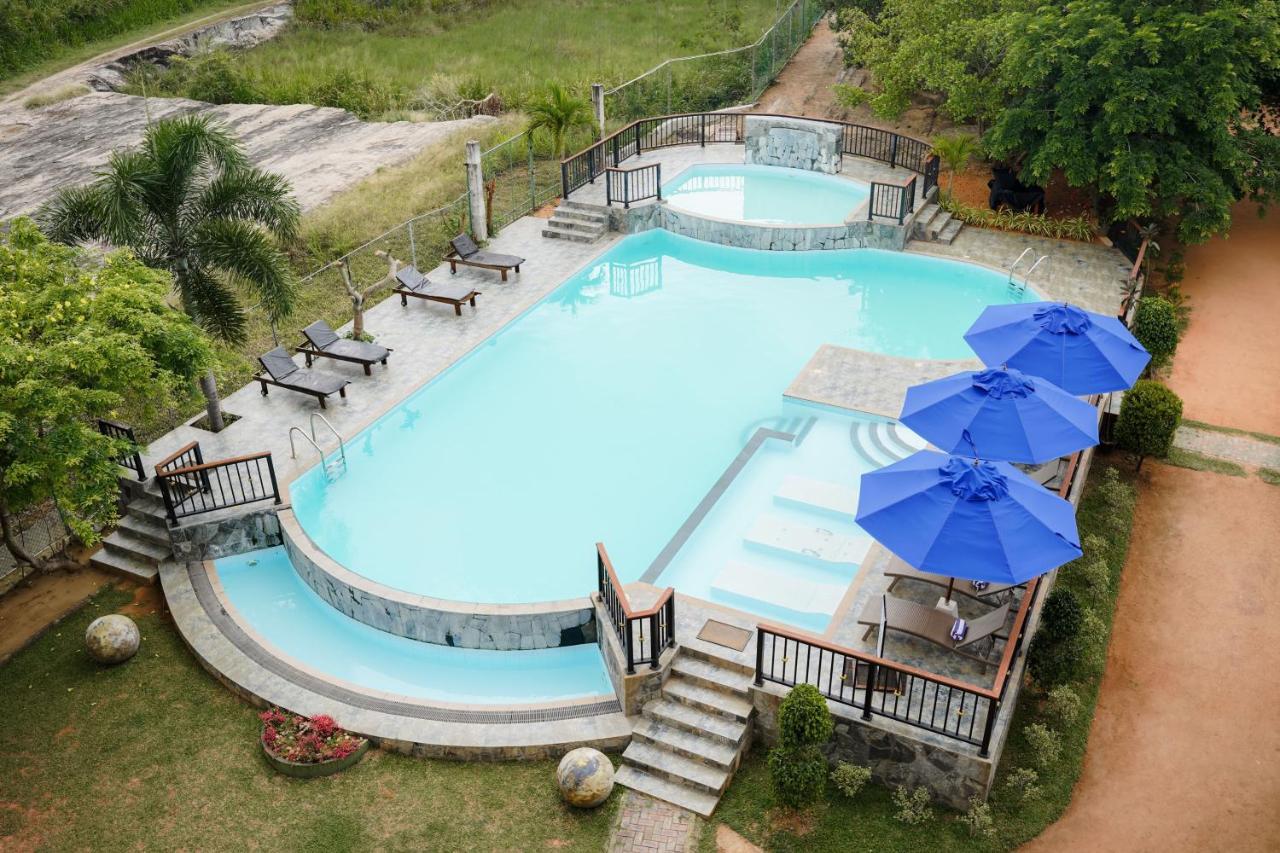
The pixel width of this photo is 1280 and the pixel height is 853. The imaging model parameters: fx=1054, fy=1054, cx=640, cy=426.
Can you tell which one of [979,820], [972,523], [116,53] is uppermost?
[116,53]

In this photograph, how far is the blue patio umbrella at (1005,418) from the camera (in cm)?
1237

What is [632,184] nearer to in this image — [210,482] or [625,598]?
[210,482]

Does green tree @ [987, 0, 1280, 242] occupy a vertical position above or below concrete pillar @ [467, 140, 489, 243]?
above

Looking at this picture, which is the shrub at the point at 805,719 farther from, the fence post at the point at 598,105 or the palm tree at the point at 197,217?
the fence post at the point at 598,105

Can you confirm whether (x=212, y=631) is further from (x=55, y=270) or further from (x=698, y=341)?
(x=698, y=341)

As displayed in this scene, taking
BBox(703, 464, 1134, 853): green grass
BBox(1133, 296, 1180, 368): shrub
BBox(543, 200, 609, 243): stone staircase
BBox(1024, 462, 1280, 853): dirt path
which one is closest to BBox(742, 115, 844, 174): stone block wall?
BBox(543, 200, 609, 243): stone staircase

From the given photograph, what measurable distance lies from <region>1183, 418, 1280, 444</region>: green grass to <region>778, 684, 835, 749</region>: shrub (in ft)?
33.4

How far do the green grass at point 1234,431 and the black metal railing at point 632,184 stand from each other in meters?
12.2

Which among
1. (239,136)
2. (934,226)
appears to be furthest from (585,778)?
(239,136)

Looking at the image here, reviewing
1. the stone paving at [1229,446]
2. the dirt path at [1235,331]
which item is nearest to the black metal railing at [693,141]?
the dirt path at [1235,331]

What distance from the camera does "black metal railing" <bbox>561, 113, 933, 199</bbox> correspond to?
82.7 feet

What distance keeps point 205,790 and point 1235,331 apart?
1887cm

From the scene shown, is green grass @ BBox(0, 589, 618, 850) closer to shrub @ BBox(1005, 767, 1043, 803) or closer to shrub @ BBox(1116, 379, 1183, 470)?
shrub @ BBox(1005, 767, 1043, 803)

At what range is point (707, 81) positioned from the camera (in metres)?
32.8
